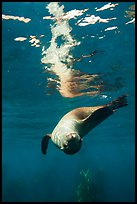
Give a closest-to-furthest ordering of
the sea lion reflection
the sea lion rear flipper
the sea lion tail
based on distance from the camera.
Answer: the sea lion rear flipper → the sea lion tail → the sea lion reflection

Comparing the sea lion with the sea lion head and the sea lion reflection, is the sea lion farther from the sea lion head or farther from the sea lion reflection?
the sea lion reflection

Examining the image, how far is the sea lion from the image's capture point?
5.52 metres

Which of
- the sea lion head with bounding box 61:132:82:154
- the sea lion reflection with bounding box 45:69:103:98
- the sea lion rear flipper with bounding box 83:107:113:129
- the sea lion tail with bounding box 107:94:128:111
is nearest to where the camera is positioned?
the sea lion head with bounding box 61:132:82:154

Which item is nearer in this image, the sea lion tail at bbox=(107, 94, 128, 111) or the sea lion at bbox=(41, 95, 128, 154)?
the sea lion at bbox=(41, 95, 128, 154)

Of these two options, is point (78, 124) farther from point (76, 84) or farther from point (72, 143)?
point (76, 84)

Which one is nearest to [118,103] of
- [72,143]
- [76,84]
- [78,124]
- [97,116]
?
[97,116]

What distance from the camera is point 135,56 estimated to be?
18.2m

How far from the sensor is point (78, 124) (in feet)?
22.9

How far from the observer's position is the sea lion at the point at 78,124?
5.52 metres

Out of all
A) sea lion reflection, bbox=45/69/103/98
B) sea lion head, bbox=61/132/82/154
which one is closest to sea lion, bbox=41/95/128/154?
sea lion head, bbox=61/132/82/154

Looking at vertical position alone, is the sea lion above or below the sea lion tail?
below

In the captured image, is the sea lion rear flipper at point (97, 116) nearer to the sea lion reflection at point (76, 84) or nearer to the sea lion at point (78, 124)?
the sea lion at point (78, 124)

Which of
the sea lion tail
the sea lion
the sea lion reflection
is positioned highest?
the sea lion tail

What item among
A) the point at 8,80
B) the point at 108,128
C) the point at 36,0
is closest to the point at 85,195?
the point at 8,80
